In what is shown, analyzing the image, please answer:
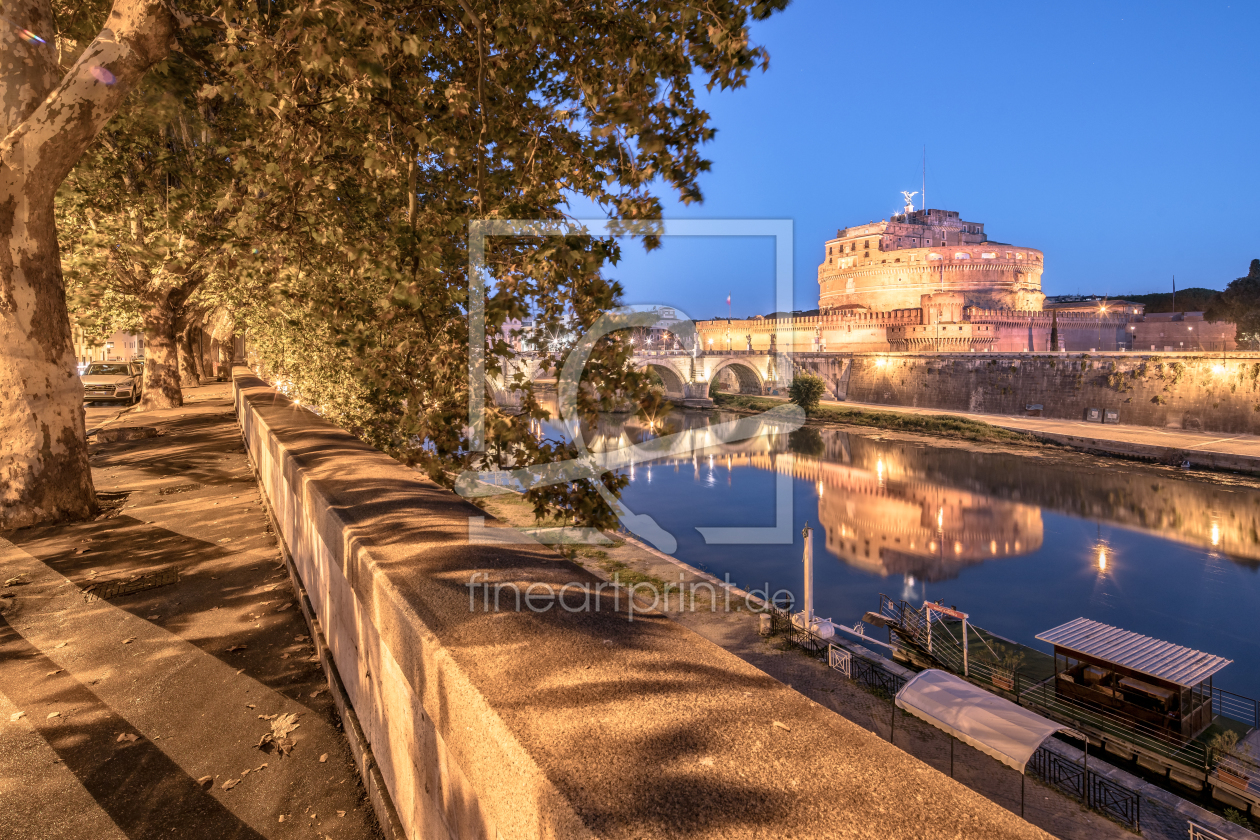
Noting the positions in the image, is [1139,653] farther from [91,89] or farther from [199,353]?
[199,353]

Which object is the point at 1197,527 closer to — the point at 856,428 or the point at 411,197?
the point at 856,428

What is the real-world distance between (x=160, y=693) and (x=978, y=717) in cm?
848

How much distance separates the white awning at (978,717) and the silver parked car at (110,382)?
71.9ft

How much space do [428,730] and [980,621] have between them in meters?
17.8

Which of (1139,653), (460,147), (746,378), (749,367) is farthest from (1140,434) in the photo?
(460,147)

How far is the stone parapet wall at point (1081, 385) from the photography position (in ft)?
119

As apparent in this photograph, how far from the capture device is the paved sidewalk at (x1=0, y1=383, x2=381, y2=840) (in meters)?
2.67

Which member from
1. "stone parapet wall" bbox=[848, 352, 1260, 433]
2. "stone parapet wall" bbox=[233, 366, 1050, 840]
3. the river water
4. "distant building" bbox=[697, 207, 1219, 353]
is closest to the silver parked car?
the river water

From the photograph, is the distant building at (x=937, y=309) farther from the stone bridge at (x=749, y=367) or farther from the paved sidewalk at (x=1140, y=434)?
the paved sidewalk at (x=1140, y=434)

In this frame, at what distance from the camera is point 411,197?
4133 mm

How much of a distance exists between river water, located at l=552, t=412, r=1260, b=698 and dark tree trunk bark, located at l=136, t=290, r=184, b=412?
12.2 meters

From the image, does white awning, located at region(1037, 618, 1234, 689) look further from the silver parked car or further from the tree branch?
the silver parked car

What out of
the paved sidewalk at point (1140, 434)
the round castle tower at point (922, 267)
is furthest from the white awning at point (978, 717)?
the round castle tower at point (922, 267)

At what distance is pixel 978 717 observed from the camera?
818 cm
